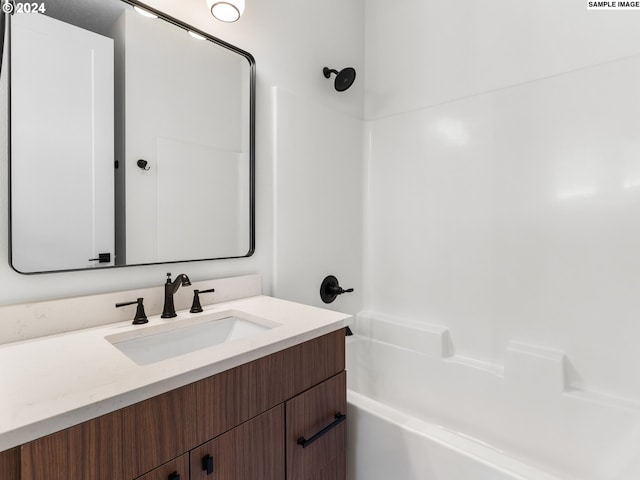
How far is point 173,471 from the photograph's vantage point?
69cm

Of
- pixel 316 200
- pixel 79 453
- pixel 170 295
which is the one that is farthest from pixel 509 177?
pixel 79 453

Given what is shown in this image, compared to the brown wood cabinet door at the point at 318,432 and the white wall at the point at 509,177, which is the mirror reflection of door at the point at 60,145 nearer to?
the brown wood cabinet door at the point at 318,432

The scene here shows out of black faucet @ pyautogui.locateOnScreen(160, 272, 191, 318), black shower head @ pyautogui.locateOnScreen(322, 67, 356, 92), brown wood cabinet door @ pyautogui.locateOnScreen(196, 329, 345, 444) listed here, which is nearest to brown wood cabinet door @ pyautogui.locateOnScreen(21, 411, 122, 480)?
brown wood cabinet door @ pyautogui.locateOnScreen(196, 329, 345, 444)

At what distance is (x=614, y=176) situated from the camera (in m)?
1.34

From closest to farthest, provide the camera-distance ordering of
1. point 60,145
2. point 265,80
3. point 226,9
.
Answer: point 60,145 < point 226,9 < point 265,80

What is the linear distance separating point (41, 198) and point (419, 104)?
5.72 feet

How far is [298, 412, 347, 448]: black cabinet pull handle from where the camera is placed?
0.96 meters

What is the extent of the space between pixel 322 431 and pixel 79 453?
651 mm

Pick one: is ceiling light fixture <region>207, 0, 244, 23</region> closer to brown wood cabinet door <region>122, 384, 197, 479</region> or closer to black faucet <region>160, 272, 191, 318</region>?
black faucet <region>160, 272, 191, 318</region>

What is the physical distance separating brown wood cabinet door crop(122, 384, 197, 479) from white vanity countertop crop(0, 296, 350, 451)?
0.02 meters

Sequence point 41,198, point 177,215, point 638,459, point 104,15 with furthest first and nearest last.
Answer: point 177,215 < point 638,459 < point 104,15 < point 41,198

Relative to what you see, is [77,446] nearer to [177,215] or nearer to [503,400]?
[177,215]

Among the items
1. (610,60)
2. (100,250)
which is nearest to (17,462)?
(100,250)

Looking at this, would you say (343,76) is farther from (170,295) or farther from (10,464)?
(10,464)
